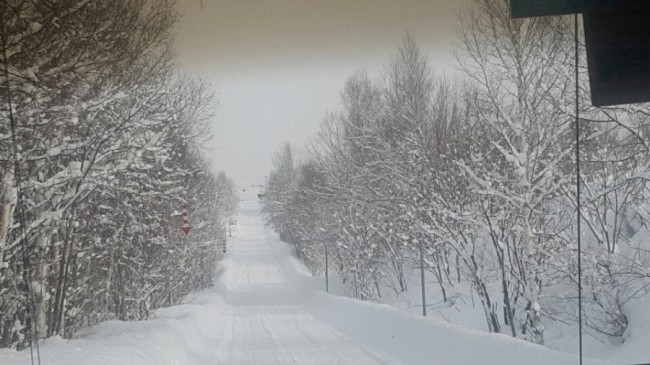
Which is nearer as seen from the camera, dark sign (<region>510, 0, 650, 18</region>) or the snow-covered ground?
dark sign (<region>510, 0, 650, 18</region>)

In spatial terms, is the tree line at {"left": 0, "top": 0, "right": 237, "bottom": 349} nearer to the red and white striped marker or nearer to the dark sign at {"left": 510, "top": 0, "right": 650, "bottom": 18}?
the red and white striped marker

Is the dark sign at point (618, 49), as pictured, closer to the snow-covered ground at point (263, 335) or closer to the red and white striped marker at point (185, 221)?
the snow-covered ground at point (263, 335)

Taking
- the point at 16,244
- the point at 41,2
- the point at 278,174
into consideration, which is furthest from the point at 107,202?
the point at 41,2

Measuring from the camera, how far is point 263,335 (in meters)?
14.2

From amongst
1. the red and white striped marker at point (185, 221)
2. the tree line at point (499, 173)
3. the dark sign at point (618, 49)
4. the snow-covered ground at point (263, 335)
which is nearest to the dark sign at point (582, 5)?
the dark sign at point (618, 49)

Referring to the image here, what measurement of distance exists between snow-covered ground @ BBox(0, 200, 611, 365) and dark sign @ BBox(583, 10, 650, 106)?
12.3 feet

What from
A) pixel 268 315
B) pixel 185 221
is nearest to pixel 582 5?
pixel 185 221

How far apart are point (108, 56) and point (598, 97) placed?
550 cm

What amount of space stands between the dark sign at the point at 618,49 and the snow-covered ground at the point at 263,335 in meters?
3.75

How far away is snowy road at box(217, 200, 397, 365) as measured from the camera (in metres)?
10.7

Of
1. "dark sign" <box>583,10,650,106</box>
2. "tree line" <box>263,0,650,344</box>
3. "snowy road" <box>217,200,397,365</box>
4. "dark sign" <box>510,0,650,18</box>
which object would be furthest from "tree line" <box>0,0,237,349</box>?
"dark sign" <box>583,10,650,106</box>

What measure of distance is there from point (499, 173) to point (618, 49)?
368 inches

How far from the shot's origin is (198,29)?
17.7 feet

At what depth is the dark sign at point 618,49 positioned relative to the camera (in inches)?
150
